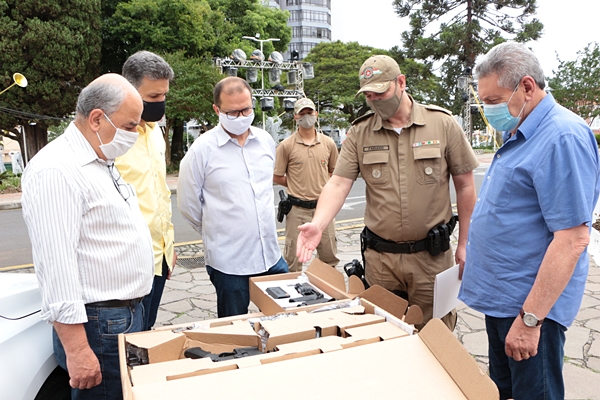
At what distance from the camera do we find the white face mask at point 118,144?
185 cm

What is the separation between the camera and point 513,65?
1763 millimetres

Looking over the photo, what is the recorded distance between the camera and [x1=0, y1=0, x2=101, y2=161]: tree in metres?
16.7

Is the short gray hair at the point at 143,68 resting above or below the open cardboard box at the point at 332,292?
above

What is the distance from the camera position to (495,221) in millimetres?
1837

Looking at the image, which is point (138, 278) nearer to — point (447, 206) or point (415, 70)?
point (447, 206)

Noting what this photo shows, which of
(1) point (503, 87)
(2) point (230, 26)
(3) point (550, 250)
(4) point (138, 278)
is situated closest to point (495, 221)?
(3) point (550, 250)

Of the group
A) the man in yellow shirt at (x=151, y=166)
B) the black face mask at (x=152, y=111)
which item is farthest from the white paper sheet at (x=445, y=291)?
the black face mask at (x=152, y=111)

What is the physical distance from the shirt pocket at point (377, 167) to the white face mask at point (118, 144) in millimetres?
1317

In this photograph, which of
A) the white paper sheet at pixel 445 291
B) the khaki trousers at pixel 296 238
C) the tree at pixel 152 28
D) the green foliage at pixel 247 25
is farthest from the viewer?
the green foliage at pixel 247 25

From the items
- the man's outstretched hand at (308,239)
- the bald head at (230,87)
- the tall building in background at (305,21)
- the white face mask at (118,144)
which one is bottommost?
the man's outstretched hand at (308,239)

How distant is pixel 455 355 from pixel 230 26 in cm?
2543

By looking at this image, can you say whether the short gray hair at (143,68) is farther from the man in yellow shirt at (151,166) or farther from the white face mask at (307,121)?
the white face mask at (307,121)

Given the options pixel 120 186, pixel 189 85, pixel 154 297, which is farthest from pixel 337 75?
pixel 120 186

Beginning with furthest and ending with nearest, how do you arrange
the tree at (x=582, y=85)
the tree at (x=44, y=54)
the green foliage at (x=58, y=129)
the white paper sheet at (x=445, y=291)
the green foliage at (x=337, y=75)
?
the green foliage at (x=337, y=75) → the tree at (x=582, y=85) → the green foliage at (x=58, y=129) → the tree at (x=44, y=54) → the white paper sheet at (x=445, y=291)
